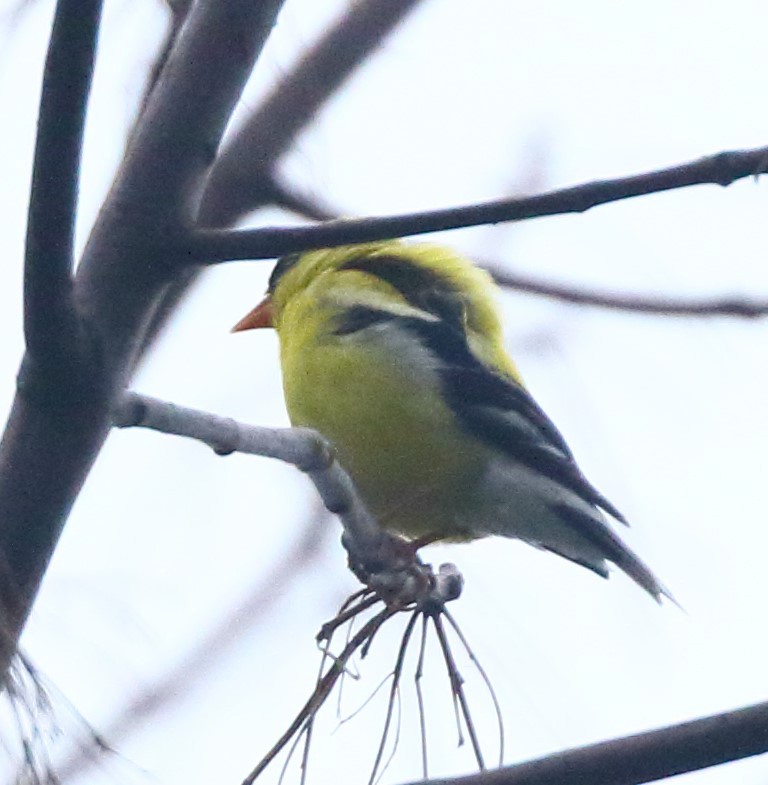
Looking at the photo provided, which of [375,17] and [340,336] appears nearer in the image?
[375,17]

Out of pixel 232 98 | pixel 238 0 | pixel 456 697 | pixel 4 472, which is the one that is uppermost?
pixel 238 0

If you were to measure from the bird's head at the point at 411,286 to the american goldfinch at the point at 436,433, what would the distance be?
0.12 ft

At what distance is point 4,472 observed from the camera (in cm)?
175

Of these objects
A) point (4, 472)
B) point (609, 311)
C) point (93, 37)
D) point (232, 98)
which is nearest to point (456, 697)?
point (609, 311)

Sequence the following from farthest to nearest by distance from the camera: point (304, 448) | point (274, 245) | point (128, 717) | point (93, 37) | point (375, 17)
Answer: point (128, 717)
point (375, 17)
point (304, 448)
point (274, 245)
point (93, 37)

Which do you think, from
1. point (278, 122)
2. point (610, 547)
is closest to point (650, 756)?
point (278, 122)

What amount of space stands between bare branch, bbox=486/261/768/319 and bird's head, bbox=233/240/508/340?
49.2 inches

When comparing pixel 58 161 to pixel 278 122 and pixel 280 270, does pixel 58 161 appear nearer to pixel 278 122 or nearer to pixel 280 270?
pixel 278 122

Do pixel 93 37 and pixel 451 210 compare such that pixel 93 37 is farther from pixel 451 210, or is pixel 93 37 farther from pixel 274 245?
pixel 451 210

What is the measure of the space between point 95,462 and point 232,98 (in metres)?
0.56

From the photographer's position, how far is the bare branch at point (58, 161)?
4.95ft

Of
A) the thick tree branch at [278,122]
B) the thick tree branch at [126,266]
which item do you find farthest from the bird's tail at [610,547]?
the thick tree branch at [126,266]

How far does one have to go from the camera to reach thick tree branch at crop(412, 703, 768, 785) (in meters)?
1.16

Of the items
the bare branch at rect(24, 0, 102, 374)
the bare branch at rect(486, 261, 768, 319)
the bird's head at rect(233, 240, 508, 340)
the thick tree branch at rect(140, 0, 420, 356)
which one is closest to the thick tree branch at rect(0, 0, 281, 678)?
the bare branch at rect(24, 0, 102, 374)
